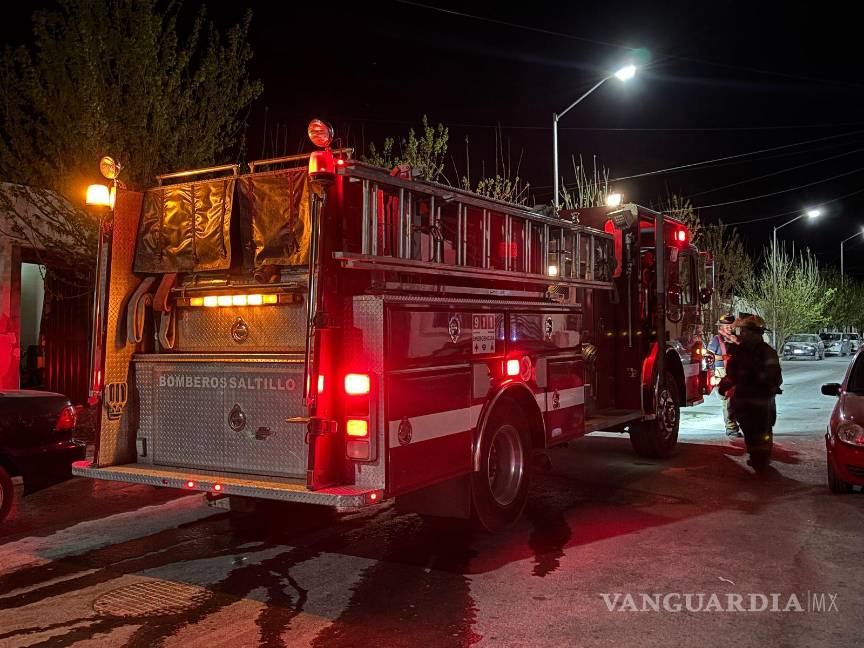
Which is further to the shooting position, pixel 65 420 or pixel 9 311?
pixel 9 311

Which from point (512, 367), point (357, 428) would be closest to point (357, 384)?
point (357, 428)

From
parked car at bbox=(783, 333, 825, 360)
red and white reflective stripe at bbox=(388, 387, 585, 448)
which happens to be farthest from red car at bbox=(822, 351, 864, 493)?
parked car at bbox=(783, 333, 825, 360)

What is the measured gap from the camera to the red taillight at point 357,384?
470cm

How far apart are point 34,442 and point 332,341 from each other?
3.39 metres

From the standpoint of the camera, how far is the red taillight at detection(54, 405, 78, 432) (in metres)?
6.72

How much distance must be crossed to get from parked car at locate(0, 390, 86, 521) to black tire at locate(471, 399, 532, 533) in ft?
11.8

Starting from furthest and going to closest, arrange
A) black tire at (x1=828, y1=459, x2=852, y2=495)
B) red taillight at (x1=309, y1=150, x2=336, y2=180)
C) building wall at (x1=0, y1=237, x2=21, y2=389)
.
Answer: building wall at (x1=0, y1=237, x2=21, y2=389) → black tire at (x1=828, y1=459, x2=852, y2=495) → red taillight at (x1=309, y1=150, x2=336, y2=180)

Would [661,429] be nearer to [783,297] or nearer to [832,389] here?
[832,389]

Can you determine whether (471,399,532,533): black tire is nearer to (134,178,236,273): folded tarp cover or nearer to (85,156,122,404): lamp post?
(134,178,236,273): folded tarp cover

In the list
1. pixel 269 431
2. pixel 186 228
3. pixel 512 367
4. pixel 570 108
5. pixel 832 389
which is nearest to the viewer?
pixel 269 431

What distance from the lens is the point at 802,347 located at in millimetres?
44156

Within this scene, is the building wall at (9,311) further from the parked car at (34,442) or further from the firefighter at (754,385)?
the firefighter at (754,385)

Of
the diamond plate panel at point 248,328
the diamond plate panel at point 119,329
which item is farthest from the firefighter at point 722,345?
the diamond plate panel at point 119,329

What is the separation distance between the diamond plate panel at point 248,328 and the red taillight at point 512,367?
5.50 feet
